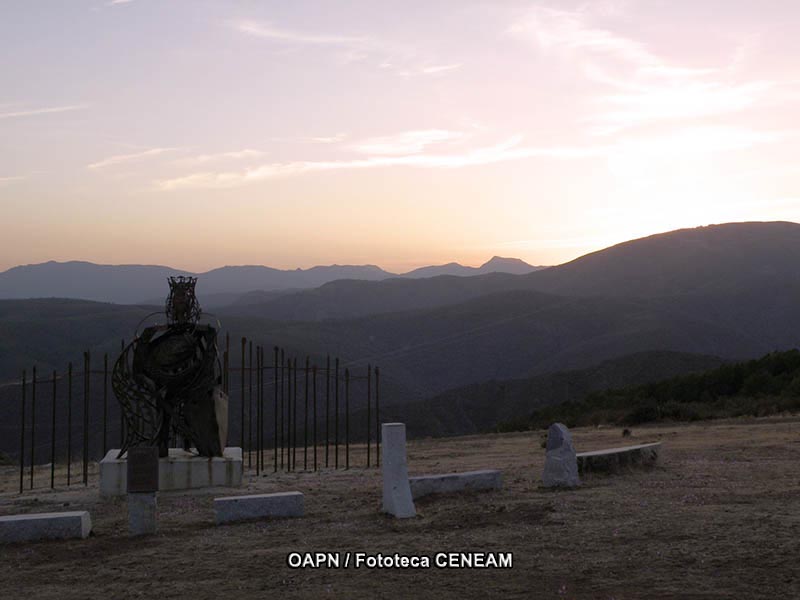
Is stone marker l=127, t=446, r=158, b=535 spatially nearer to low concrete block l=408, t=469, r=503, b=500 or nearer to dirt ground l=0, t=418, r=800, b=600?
dirt ground l=0, t=418, r=800, b=600

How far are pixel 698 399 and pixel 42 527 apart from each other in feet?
88.7

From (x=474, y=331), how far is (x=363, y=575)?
277ft

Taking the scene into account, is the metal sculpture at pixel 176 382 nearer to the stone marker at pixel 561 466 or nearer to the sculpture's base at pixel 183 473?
the sculpture's base at pixel 183 473

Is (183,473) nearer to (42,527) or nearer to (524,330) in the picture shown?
(42,527)

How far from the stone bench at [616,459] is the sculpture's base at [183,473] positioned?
5918mm

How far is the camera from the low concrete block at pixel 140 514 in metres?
11.0

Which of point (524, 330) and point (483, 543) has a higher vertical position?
point (524, 330)

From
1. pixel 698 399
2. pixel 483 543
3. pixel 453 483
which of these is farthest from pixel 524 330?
pixel 483 543

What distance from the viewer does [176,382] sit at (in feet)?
51.0

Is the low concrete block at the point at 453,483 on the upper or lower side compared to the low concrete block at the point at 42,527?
upper

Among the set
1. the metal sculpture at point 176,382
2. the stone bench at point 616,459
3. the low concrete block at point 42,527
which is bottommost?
the low concrete block at point 42,527

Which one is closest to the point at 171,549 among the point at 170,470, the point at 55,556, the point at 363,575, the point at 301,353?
the point at 55,556

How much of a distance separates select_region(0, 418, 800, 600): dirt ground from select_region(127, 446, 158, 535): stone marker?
245 millimetres

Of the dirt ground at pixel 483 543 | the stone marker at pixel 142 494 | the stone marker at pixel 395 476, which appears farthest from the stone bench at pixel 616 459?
the stone marker at pixel 142 494
